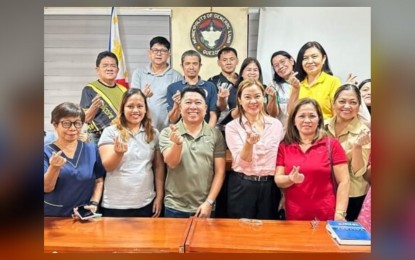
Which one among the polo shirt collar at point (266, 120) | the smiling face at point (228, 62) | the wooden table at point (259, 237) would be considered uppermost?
the smiling face at point (228, 62)

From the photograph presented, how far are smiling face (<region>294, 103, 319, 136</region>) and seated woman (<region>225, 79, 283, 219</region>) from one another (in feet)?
0.22

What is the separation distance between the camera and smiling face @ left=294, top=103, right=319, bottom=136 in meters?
1.78

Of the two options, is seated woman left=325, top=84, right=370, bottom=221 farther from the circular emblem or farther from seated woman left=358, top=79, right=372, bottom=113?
the circular emblem

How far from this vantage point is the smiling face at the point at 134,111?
1788 mm

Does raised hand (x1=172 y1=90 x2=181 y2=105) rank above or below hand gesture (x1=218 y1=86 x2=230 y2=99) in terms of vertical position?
below

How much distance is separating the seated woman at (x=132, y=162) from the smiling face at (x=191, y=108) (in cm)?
12

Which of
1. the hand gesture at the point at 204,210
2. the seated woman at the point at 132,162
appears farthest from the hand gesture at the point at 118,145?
the hand gesture at the point at 204,210

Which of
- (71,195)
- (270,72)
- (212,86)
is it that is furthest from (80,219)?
(270,72)

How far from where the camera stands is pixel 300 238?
1729 mm

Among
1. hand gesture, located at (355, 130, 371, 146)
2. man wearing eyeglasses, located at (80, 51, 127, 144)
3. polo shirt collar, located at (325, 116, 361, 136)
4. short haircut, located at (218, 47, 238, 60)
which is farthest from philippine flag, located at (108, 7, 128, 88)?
hand gesture, located at (355, 130, 371, 146)

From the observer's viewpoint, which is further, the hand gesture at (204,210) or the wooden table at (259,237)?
the hand gesture at (204,210)

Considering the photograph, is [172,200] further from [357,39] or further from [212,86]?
[357,39]

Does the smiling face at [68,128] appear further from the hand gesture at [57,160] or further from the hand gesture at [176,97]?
the hand gesture at [176,97]

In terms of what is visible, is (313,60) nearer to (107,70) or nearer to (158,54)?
(158,54)
